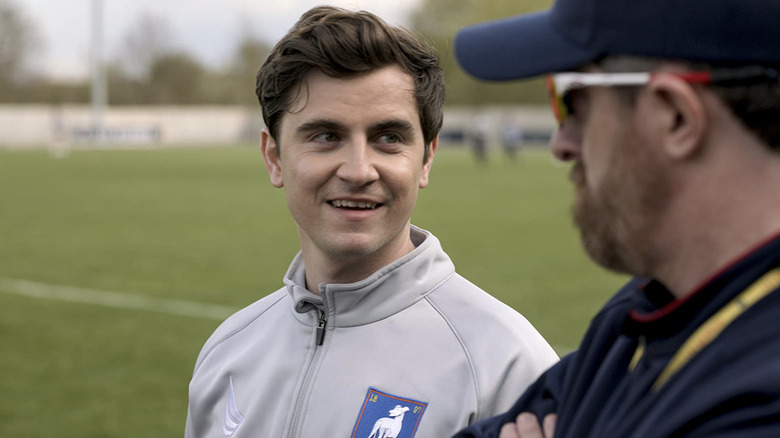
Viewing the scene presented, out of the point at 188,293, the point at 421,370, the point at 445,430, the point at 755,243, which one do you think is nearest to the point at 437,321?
the point at 421,370

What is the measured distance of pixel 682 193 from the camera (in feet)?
4.58

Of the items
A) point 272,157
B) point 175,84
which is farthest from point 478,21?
point 272,157

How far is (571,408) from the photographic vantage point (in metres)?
1.62

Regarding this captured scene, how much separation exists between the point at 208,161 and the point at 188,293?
30.0 meters

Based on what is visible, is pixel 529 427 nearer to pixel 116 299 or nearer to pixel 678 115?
pixel 678 115

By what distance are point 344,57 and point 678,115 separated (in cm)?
120

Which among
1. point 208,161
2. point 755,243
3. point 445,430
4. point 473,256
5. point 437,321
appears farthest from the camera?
point 208,161

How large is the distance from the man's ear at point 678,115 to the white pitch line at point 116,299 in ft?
24.3

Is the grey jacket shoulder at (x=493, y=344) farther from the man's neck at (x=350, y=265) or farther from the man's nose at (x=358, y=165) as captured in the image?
the man's nose at (x=358, y=165)

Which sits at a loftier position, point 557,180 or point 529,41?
point 529,41

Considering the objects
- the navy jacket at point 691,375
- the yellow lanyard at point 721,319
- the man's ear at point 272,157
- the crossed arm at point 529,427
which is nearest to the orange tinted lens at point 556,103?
the navy jacket at point 691,375

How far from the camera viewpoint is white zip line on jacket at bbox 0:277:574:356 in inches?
349

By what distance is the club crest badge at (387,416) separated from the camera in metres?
2.23

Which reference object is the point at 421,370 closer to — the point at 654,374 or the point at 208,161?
the point at 654,374
